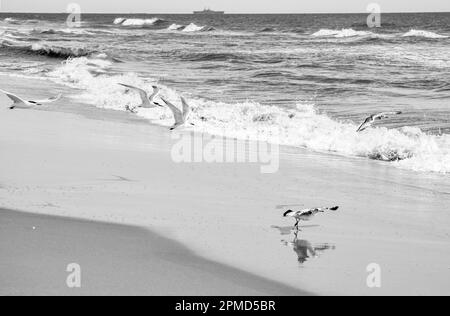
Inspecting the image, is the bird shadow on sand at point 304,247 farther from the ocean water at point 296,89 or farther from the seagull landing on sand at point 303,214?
the ocean water at point 296,89

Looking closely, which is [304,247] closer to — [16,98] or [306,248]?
[306,248]

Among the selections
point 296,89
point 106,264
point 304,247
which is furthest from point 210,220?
point 296,89

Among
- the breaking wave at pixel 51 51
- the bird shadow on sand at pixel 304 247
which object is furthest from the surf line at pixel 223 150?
the breaking wave at pixel 51 51

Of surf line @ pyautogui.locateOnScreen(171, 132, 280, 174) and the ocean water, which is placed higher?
the ocean water

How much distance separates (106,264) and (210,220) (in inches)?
50.0

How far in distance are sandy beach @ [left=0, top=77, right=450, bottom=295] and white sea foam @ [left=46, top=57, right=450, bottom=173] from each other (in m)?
0.63

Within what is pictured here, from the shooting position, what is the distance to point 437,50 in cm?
2816

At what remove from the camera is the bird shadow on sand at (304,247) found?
4.43 metres

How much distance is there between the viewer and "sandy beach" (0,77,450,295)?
3.98 meters

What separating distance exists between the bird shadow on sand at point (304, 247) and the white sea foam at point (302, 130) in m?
3.76

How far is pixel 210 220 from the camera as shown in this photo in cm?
517
